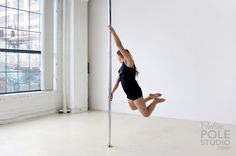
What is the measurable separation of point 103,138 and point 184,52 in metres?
2.75

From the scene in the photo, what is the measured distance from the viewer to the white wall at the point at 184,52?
5621mm

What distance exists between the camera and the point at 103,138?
4.60 metres

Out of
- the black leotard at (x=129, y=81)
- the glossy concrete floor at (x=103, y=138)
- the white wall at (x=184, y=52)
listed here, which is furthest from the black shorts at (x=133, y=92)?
the white wall at (x=184, y=52)

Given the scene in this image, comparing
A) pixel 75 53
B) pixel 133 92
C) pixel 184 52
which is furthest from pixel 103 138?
pixel 75 53

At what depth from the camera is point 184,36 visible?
6.04m

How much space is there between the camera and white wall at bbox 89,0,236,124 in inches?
221

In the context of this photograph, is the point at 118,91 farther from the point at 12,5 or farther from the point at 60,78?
the point at 12,5

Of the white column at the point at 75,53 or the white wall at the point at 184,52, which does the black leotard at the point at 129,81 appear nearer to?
the white wall at the point at 184,52

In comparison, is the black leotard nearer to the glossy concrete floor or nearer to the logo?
the glossy concrete floor

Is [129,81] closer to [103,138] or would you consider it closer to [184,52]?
[103,138]

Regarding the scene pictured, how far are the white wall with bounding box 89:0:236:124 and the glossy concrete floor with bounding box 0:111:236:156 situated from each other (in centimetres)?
44

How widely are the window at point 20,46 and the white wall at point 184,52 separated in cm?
181

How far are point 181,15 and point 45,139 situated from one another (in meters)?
3.86

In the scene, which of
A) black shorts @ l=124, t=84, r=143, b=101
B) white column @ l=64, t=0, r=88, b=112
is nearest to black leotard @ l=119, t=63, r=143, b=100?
black shorts @ l=124, t=84, r=143, b=101
